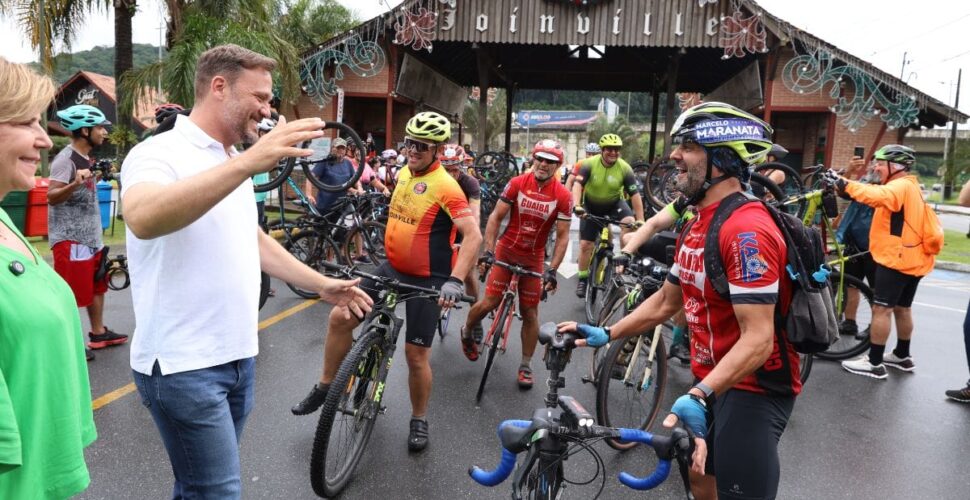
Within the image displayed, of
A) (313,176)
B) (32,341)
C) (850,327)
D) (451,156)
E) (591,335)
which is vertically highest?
(451,156)

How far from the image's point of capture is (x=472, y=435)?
461 centimetres

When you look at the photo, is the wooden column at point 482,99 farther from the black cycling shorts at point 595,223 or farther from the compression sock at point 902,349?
the compression sock at point 902,349

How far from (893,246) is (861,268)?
1.41 metres

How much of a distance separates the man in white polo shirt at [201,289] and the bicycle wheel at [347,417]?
1060mm

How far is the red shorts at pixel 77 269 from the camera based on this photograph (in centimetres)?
565

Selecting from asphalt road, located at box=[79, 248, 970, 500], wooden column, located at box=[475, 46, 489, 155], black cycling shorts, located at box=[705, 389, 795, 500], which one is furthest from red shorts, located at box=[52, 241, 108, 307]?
wooden column, located at box=[475, 46, 489, 155]

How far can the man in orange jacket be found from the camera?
6.12 m

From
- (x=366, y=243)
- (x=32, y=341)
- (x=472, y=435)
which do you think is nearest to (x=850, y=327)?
(x=472, y=435)

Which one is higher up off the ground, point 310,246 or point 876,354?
point 310,246

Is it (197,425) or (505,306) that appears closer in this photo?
(197,425)

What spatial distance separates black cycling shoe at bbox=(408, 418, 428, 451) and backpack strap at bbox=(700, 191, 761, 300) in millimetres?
2442

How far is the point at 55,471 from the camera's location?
68.2 inches

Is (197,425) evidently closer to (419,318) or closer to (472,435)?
(419,318)

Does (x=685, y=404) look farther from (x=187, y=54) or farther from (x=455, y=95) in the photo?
(x=455, y=95)
